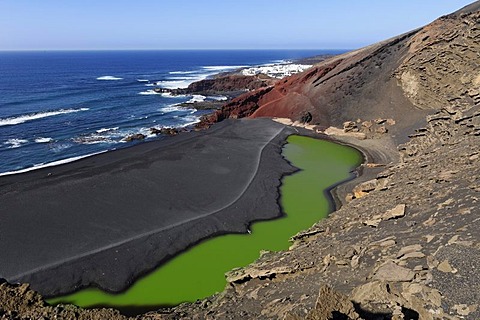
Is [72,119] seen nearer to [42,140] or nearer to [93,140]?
[42,140]

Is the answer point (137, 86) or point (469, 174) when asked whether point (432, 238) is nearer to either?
point (469, 174)

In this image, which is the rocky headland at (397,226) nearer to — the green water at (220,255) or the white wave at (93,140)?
the green water at (220,255)

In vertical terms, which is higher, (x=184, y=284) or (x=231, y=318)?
(x=231, y=318)

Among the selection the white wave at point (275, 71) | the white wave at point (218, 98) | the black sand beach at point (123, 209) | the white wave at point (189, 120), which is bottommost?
the black sand beach at point (123, 209)

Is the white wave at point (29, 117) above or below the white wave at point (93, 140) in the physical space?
above

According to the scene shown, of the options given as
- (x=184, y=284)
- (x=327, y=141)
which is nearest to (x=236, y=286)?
(x=184, y=284)

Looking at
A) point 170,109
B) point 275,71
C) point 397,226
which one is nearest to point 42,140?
point 170,109

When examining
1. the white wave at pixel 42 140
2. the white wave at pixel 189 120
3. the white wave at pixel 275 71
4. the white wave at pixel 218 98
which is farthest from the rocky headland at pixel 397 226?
the white wave at pixel 275 71
